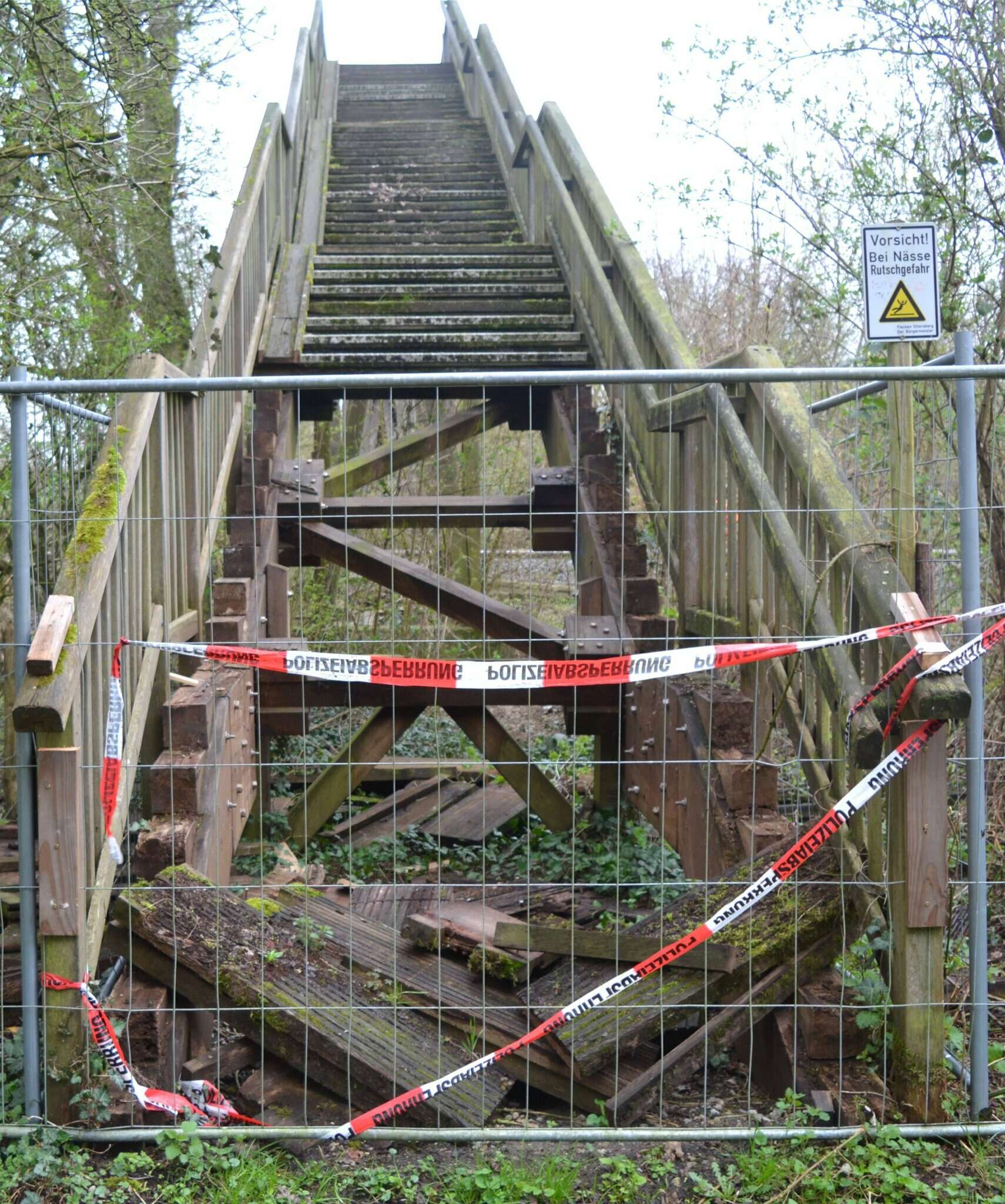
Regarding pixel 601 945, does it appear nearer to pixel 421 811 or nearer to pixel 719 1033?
pixel 719 1033

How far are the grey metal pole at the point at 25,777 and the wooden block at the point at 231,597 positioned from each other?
2.27m

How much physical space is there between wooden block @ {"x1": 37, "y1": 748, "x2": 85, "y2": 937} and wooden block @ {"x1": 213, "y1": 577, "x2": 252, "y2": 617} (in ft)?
7.96

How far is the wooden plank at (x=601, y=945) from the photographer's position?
3.73m

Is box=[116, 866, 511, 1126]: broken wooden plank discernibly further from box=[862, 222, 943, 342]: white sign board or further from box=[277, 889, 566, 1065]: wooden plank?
box=[862, 222, 943, 342]: white sign board

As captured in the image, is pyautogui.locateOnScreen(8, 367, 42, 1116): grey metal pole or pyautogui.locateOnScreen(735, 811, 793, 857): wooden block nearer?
pyautogui.locateOnScreen(8, 367, 42, 1116): grey metal pole

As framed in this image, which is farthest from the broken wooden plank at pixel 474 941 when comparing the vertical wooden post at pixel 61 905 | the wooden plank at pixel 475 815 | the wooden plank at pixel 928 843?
the wooden plank at pixel 475 815

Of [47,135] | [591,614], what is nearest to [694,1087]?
[591,614]

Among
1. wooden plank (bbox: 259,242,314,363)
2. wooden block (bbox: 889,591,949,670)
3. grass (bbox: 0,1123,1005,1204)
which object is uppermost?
wooden plank (bbox: 259,242,314,363)

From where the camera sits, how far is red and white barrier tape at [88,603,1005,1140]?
10.7 feet

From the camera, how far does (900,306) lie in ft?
11.4

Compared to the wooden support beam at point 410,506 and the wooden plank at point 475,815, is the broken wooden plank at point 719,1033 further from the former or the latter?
the wooden plank at point 475,815

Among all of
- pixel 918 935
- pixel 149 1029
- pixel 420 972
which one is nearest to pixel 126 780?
pixel 149 1029

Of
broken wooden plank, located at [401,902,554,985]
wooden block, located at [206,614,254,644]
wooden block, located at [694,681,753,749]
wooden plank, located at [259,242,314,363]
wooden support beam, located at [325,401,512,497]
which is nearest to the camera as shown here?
broken wooden plank, located at [401,902,554,985]

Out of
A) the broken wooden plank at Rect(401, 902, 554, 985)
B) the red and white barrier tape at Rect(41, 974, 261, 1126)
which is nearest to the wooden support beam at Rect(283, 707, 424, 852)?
the broken wooden plank at Rect(401, 902, 554, 985)
